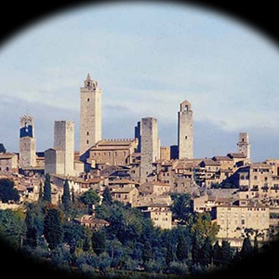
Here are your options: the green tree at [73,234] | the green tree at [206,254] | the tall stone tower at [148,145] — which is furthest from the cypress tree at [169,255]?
the tall stone tower at [148,145]

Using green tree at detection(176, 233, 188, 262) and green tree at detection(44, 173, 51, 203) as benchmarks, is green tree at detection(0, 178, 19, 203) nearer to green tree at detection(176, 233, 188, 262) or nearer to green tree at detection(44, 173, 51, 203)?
green tree at detection(44, 173, 51, 203)

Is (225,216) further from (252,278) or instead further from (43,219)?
(252,278)

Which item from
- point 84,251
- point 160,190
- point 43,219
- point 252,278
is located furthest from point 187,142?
point 252,278

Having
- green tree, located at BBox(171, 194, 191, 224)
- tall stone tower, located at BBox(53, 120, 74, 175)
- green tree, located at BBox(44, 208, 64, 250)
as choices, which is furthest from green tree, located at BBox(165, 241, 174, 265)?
tall stone tower, located at BBox(53, 120, 74, 175)

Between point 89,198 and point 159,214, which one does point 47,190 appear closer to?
point 89,198

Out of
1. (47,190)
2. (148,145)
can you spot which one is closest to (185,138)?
(148,145)
